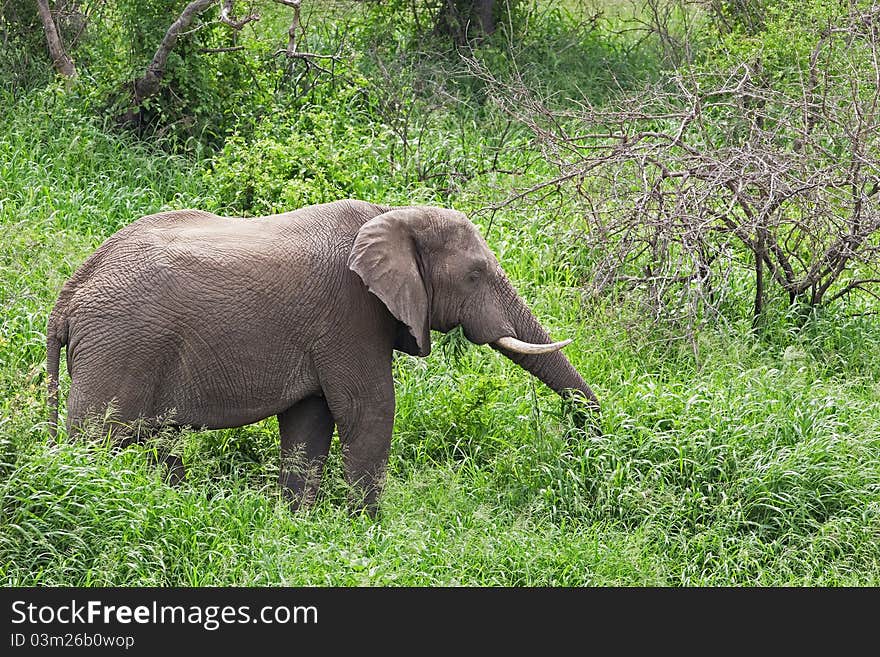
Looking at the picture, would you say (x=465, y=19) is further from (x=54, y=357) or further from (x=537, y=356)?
(x=54, y=357)

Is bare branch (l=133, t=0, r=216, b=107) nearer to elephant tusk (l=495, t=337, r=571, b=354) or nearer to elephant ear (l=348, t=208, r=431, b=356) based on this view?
elephant ear (l=348, t=208, r=431, b=356)

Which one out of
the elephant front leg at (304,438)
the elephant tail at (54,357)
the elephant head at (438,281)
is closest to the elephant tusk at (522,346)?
the elephant head at (438,281)

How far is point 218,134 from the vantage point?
389 inches

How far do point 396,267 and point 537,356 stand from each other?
0.94m

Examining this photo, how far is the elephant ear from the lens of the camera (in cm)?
551

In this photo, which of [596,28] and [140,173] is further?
[596,28]

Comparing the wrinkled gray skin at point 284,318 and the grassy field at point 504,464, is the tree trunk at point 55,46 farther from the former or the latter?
the wrinkled gray skin at point 284,318

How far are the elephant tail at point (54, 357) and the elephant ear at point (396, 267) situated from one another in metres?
1.28

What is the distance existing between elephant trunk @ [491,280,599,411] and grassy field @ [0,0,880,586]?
20cm

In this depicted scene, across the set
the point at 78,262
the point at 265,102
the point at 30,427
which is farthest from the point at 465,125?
the point at 30,427

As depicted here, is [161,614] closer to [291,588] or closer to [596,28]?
[291,588]

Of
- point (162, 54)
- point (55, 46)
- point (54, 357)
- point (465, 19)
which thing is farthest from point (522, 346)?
point (465, 19)

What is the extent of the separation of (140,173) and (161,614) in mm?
5499

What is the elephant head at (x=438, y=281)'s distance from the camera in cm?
554
